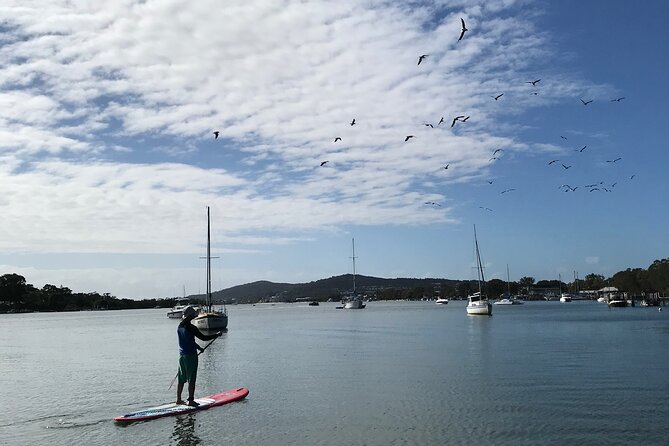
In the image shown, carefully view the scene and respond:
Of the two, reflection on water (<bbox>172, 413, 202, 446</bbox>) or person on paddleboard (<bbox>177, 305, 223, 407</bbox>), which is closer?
reflection on water (<bbox>172, 413, 202, 446</bbox>)

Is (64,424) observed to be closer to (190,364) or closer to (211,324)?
(190,364)

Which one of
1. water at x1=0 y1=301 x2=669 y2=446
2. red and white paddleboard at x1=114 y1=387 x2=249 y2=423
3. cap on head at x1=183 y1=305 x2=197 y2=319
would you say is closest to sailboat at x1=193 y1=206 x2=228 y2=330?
water at x1=0 y1=301 x2=669 y2=446

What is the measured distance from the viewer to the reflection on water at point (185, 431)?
16031mm

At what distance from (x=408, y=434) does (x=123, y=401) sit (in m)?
11.3

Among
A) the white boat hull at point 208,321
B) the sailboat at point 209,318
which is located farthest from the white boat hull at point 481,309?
the white boat hull at point 208,321

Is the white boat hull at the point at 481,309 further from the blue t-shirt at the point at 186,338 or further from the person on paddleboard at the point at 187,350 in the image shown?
the blue t-shirt at the point at 186,338

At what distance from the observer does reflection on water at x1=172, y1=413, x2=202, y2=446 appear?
1603cm

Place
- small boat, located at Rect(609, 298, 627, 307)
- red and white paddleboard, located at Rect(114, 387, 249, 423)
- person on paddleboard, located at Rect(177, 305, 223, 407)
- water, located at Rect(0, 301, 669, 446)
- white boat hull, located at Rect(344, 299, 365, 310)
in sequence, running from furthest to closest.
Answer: white boat hull, located at Rect(344, 299, 365, 310), small boat, located at Rect(609, 298, 627, 307), person on paddleboard, located at Rect(177, 305, 223, 407), red and white paddleboard, located at Rect(114, 387, 249, 423), water, located at Rect(0, 301, 669, 446)

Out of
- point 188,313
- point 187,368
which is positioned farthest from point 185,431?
point 188,313

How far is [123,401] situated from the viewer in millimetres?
22312

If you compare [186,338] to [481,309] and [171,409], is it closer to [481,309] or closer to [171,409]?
[171,409]

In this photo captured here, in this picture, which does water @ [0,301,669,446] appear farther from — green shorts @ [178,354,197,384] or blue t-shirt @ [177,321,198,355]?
blue t-shirt @ [177,321,198,355]

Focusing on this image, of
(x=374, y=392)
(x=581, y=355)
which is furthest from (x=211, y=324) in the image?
(x=374, y=392)

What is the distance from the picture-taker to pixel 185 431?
677 inches
